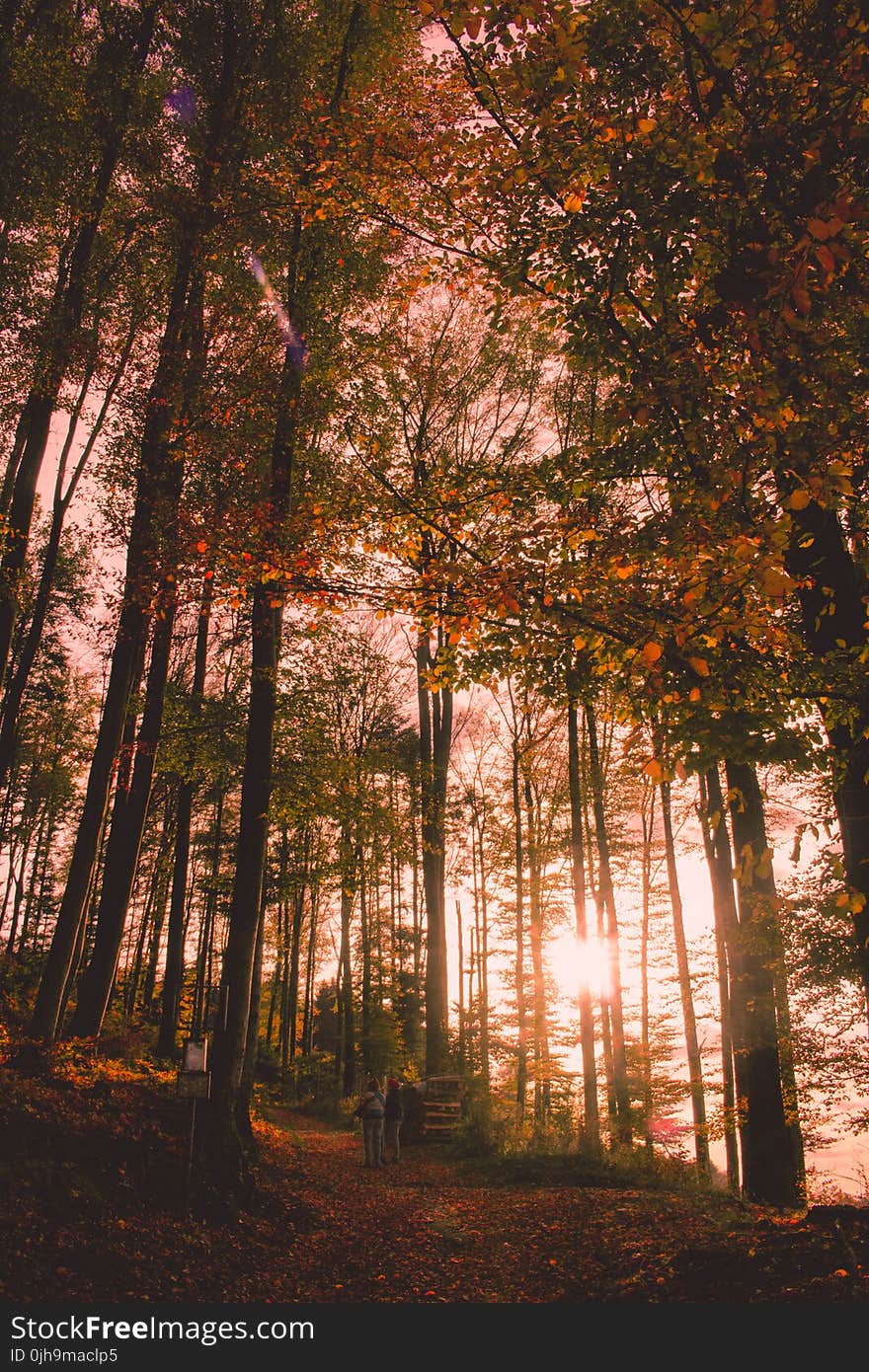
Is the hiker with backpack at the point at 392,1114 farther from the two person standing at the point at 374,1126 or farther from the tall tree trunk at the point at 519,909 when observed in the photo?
the tall tree trunk at the point at 519,909

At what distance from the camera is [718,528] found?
3607 millimetres

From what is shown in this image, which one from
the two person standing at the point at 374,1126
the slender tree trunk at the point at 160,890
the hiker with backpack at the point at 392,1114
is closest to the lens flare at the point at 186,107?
the slender tree trunk at the point at 160,890

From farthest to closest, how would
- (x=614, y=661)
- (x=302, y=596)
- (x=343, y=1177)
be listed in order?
(x=343, y=1177), (x=302, y=596), (x=614, y=661)

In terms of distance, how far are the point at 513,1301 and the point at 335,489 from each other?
6565 mm

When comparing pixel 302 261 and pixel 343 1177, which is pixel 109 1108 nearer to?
pixel 343 1177

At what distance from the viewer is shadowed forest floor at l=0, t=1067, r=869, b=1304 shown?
15.8 ft

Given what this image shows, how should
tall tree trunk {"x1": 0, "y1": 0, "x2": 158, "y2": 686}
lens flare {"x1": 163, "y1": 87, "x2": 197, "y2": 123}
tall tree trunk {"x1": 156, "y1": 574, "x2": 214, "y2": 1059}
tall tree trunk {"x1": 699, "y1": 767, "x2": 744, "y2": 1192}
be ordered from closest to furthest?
tall tree trunk {"x1": 0, "y1": 0, "x2": 158, "y2": 686}
lens flare {"x1": 163, "y1": 87, "x2": 197, "y2": 123}
tall tree trunk {"x1": 699, "y1": 767, "x2": 744, "y2": 1192}
tall tree trunk {"x1": 156, "y1": 574, "x2": 214, "y2": 1059}

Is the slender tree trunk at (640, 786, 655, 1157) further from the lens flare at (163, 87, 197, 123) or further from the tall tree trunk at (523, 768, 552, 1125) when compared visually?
the lens flare at (163, 87, 197, 123)

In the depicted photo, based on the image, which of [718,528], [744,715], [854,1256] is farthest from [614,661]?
[854,1256]

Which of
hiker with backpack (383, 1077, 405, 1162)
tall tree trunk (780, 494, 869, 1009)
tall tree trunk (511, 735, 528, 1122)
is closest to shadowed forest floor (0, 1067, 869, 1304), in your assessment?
tall tree trunk (780, 494, 869, 1009)

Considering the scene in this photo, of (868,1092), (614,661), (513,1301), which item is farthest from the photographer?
(868,1092)

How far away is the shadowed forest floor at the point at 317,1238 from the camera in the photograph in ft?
15.8

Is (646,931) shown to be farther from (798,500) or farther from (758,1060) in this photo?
(798,500)

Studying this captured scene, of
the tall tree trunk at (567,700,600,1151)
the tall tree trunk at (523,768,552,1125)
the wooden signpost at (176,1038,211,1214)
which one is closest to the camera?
the wooden signpost at (176,1038,211,1214)
